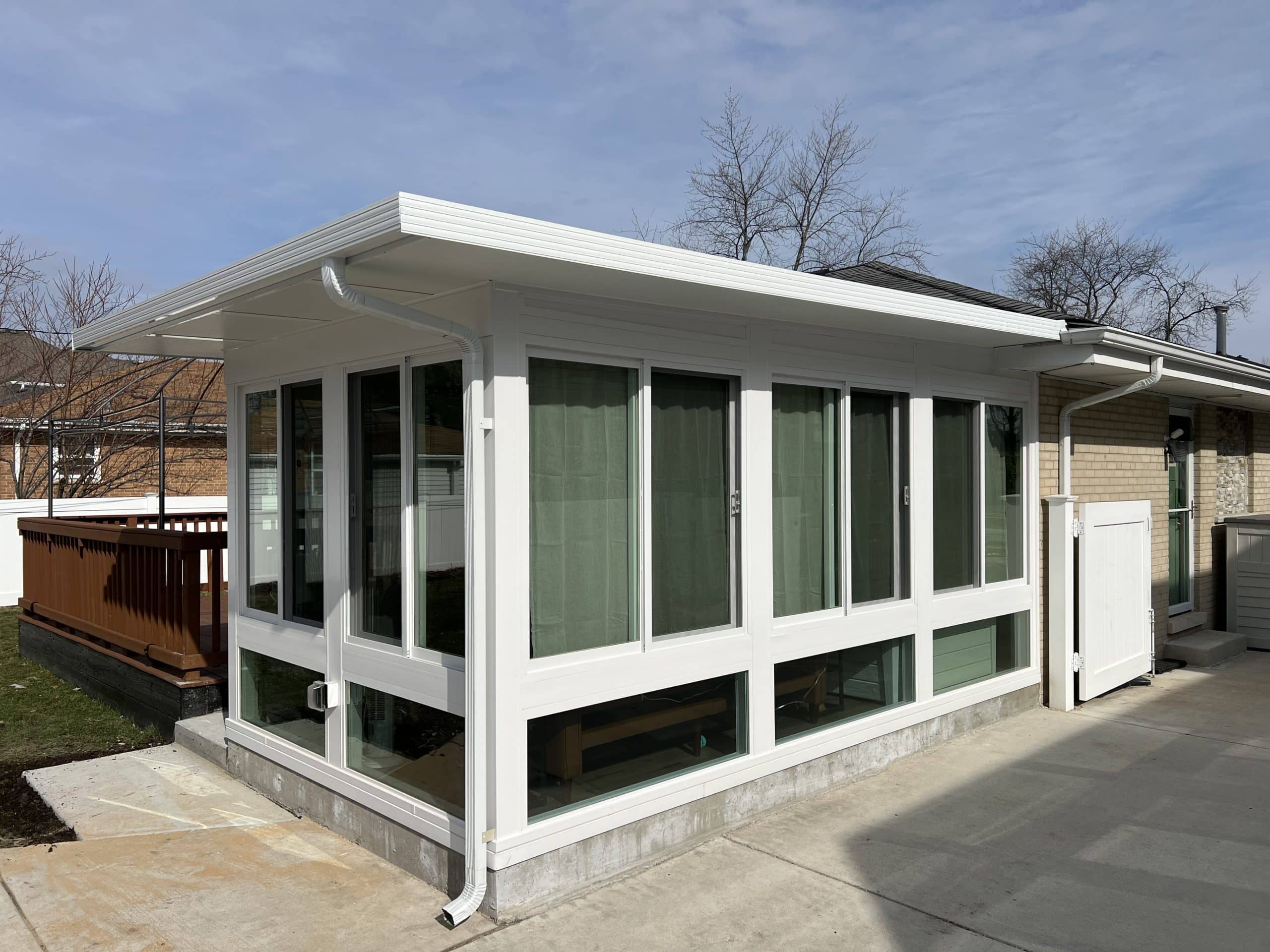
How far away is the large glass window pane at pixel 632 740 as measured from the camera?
→ 374cm

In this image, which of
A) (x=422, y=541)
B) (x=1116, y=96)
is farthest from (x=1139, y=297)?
(x=422, y=541)

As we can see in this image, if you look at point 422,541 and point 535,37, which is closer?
point 422,541

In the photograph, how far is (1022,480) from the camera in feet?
21.0

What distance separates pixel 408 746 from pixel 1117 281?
30.1 metres

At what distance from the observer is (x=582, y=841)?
12.4ft

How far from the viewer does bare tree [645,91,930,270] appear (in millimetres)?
23562

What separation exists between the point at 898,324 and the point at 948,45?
15573mm

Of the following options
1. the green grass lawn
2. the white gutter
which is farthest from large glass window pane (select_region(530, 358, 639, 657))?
the white gutter

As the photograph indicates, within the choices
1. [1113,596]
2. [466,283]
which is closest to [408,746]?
[466,283]

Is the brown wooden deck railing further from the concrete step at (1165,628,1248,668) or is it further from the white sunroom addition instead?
the concrete step at (1165,628,1248,668)

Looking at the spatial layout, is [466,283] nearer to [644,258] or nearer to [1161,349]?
[644,258]

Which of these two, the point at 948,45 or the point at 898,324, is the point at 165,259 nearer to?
the point at 948,45

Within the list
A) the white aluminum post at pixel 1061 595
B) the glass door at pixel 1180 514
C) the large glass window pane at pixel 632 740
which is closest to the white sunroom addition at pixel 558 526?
the large glass window pane at pixel 632 740

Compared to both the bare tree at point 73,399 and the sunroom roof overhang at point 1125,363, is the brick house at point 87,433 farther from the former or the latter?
the sunroom roof overhang at point 1125,363
